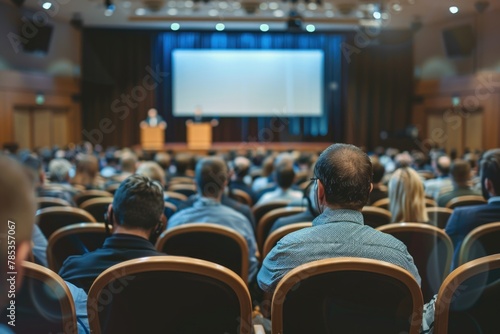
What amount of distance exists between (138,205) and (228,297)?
762 mm

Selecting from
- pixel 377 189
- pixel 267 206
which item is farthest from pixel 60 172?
pixel 377 189

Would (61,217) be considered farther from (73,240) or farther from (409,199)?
(409,199)

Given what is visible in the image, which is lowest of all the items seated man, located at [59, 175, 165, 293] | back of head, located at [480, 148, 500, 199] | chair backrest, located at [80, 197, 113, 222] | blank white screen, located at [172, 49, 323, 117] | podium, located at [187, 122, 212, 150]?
chair backrest, located at [80, 197, 113, 222]

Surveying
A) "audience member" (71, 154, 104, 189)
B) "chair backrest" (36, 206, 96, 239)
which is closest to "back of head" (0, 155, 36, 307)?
"chair backrest" (36, 206, 96, 239)

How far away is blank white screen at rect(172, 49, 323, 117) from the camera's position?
16688 mm

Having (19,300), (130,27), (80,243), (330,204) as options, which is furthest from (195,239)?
(130,27)

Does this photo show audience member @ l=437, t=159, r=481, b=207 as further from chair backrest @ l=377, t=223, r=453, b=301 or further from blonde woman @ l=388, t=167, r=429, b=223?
chair backrest @ l=377, t=223, r=453, b=301

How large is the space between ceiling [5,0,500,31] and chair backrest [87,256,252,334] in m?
10.2

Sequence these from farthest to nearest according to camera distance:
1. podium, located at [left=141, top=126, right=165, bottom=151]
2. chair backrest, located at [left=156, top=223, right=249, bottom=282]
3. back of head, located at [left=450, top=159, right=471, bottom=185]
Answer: podium, located at [left=141, top=126, right=165, bottom=151]
back of head, located at [left=450, top=159, right=471, bottom=185]
chair backrest, located at [left=156, top=223, right=249, bottom=282]

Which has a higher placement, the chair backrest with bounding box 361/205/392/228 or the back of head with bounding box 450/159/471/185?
the back of head with bounding box 450/159/471/185

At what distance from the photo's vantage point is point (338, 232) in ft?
6.03

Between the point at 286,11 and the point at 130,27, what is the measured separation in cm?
503

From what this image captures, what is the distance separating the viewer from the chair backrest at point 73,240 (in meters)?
2.77

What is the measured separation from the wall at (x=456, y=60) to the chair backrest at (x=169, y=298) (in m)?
13.3
